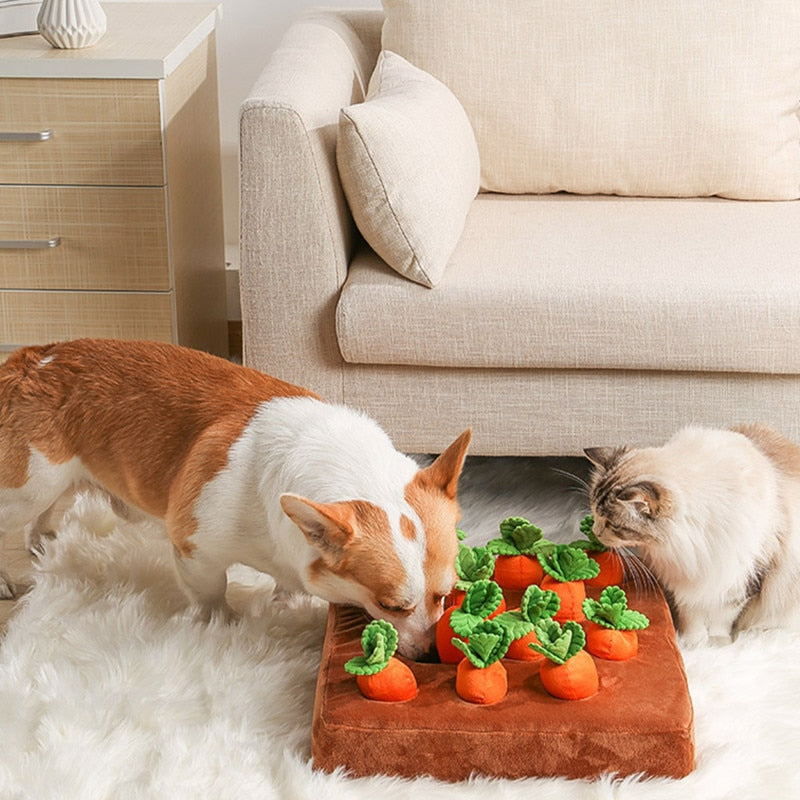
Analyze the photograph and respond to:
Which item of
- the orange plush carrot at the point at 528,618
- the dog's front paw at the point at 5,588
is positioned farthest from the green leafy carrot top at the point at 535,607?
the dog's front paw at the point at 5,588

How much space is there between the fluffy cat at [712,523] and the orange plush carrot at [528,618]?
0.19 m

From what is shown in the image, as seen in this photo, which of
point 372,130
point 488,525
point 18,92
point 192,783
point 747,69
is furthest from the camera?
point 747,69

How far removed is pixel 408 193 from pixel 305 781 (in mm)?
1062

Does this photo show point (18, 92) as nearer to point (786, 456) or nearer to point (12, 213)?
point (12, 213)

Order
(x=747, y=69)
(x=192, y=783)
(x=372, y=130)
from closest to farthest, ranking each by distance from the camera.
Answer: (x=192, y=783) → (x=372, y=130) → (x=747, y=69)

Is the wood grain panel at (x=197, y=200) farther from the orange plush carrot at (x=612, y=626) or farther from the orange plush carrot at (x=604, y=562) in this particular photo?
the orange plush carrot at (x=612, y=626)

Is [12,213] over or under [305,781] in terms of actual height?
over

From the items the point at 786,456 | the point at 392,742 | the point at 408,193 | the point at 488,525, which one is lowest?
the point at 488,525

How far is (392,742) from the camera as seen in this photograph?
156 cm

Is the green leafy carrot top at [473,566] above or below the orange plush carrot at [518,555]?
above

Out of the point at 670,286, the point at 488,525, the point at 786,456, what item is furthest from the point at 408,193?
the point at 786,456

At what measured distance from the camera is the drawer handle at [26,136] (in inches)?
96.5

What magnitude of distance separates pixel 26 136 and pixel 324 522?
52.3 inches

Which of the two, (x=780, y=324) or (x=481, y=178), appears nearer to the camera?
(x=780, y=324)
